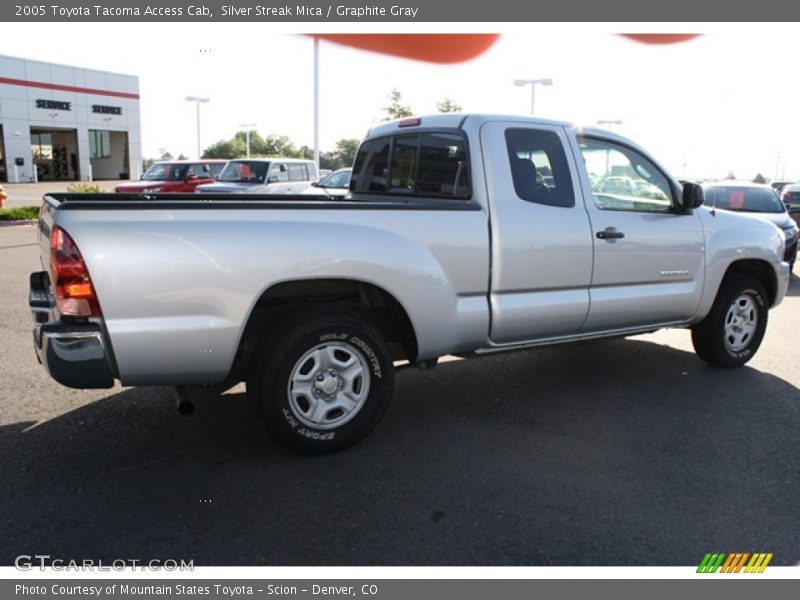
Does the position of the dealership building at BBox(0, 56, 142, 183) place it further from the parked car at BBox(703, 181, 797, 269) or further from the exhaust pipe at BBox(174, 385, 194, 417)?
the exhaust pipe at BBox(174, 385, 194, 417)

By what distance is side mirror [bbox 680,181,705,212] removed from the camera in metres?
5.39

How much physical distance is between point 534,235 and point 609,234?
2.38 ft

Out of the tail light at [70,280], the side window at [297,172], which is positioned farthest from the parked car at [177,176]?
the tail light at [70,280]

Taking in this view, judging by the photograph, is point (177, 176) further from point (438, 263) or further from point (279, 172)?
point (438, 263)

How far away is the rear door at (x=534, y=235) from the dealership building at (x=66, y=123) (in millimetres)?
47555

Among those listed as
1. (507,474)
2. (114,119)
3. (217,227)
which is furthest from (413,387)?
(114,119)

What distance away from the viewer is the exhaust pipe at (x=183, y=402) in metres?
3.90

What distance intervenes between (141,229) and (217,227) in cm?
37

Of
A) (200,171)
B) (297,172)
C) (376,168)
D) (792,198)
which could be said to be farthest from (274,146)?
(376,168)

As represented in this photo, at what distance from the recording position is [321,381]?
159 inches

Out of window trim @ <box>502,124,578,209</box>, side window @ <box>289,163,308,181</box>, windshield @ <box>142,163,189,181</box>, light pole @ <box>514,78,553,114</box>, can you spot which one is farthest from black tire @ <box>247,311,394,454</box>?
light pole @ <box>514,78,553,114</box>

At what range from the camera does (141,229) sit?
3430mm

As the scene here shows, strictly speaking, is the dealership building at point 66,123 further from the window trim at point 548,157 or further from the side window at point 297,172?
the window trim at point 548,157

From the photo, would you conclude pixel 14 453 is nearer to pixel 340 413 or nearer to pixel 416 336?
pixel 340 413
